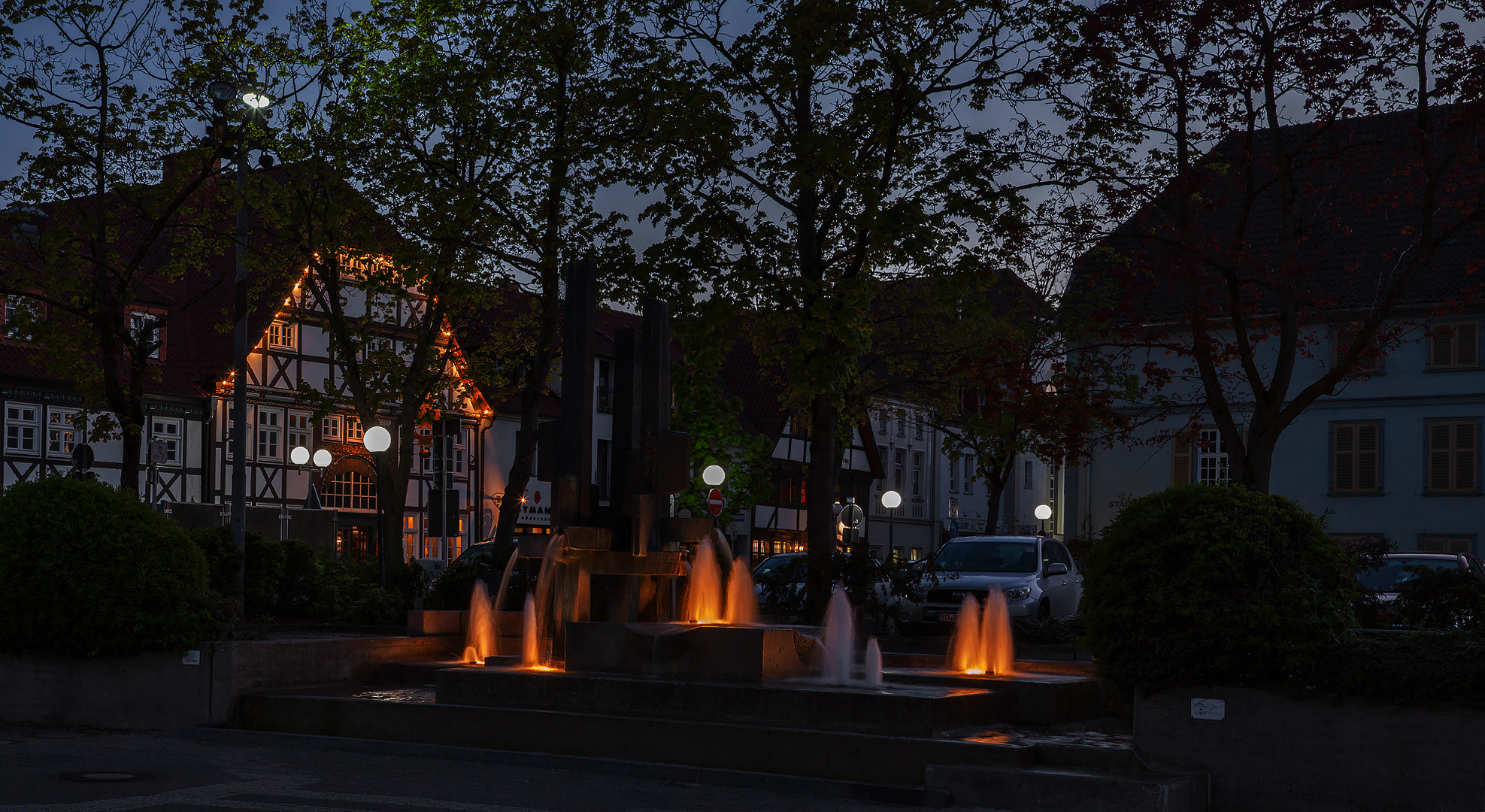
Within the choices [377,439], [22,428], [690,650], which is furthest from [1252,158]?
[22,428]

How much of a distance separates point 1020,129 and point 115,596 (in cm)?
1011

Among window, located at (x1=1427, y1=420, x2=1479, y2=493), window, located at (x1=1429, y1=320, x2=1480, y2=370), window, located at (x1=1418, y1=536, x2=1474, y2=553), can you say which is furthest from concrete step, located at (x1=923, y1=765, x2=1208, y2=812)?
window, located at (x1=1429, y1=320, x2=1480, y2=370)

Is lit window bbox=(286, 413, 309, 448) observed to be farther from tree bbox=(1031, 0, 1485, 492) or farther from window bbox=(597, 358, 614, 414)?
tree bbox=(1031, 0, 1485, 492)

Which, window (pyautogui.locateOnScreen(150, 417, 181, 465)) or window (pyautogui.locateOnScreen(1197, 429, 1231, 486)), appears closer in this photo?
window (pyautogui.locateOnScreen(1197, 429, 1231, 486))

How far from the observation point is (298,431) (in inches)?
1874

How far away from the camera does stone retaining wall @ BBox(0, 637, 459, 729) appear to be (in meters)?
13.8

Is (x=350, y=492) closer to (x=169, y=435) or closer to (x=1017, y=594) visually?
(x=169, y=435)

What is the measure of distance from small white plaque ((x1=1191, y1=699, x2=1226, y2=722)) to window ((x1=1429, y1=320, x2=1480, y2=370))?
32.8 m

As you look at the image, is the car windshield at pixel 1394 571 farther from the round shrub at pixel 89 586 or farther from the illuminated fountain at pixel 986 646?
the round shrub at pixel 89 586

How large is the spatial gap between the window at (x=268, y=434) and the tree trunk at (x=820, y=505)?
100ft

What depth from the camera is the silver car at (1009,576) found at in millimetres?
21359

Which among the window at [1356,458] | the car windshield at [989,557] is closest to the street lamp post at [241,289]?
the car windshield at [989,557]

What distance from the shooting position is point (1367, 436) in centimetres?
4091

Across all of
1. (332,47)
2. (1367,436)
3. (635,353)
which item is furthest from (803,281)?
(1367,436)
